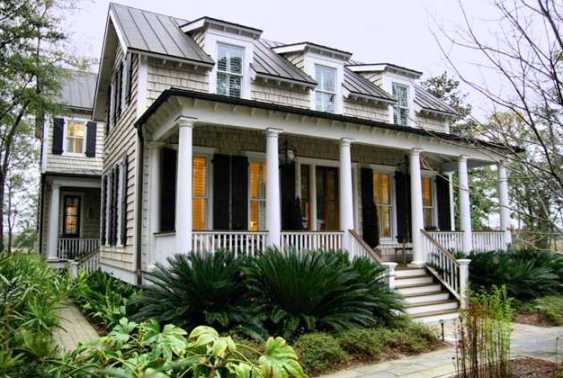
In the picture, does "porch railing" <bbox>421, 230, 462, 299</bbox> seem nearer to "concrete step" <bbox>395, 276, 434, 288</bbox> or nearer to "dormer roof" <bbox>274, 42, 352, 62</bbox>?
"concrete step" <bbox>395, 276, 434, 288</bbox>

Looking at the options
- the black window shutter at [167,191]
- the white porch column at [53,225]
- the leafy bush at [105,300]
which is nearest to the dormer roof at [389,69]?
the black window shutter at [167,191]

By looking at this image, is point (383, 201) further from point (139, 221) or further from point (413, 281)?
point (139, 221)

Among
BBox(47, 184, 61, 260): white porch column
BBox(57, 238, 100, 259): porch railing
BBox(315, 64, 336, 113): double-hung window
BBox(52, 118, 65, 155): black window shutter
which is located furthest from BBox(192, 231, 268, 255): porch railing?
BBox(52, 118, 65, 155): black window shutter

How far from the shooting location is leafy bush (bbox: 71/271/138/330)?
803cm

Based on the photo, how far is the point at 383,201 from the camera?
14.1m

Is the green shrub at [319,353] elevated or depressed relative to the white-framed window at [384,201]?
depressed

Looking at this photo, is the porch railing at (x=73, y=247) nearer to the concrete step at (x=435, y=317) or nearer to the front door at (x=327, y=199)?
the front door at (x=327, y=199)

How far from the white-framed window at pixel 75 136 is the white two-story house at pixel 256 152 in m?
3.85

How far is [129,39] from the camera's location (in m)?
10.5

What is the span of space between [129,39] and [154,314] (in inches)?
257

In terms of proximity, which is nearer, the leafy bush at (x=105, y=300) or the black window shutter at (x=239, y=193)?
the leafy bush at (x=105, y=300)

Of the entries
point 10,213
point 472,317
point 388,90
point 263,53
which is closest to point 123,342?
point 472,317

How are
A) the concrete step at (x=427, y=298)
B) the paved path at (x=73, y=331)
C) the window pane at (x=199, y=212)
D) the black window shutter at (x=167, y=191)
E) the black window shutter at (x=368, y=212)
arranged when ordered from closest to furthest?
1. the paved path at (x=73, y=331)
2. the concrete step at (x=427, y=298)
3. the black window shutter at (x=167, y=191)
4. the window pane at (x=199, y=212)
5. the black window shutter at (x=368, y=212)

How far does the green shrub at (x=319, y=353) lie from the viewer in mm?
5973
